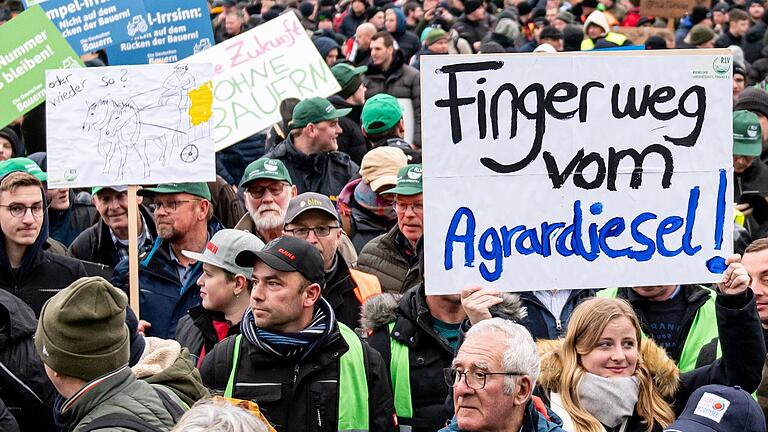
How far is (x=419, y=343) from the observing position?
17.8 ft

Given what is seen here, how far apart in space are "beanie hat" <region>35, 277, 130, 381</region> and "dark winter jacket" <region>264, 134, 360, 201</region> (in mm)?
5077

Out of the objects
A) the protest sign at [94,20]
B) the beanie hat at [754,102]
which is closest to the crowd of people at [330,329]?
the beanie hat at [754,102]

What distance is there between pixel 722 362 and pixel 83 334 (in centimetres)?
237

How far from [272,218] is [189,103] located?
81cm

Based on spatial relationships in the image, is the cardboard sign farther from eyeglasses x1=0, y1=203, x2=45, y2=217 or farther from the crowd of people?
eyeglasses x1=0, y1=203, x2=45, y2=217

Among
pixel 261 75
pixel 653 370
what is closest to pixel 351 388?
pixel 653 370

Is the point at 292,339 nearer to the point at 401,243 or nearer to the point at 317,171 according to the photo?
the point at 401,243

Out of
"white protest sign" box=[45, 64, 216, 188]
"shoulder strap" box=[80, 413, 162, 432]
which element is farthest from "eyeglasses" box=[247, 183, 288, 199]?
"shoulder strap" box=[80, 413, 162, 432]

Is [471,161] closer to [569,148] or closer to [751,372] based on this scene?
[569,148]

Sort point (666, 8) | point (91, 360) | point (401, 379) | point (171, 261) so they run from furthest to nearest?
point (666, 8) < point (171, 261) < point (401, 379) < point (91, 360)

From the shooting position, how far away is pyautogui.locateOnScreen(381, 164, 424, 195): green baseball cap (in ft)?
22.1

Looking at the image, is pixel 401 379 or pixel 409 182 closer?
pixel 401 379

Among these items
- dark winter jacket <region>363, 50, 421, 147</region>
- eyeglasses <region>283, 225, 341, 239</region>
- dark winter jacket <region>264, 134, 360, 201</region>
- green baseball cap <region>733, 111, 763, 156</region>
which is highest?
eyeglasses <region>283, 225, 341, 239</region>

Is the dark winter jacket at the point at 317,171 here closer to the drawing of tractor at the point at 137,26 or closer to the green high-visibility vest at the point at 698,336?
the drawing of tractor at the point at 137,26
